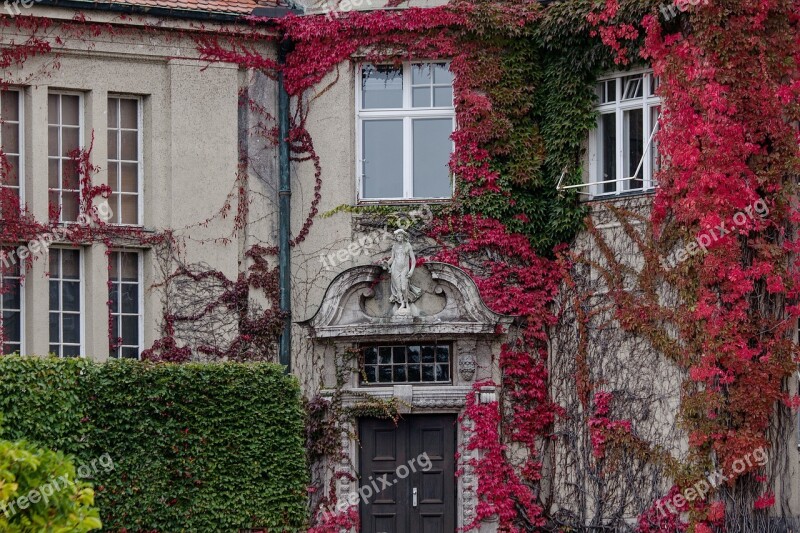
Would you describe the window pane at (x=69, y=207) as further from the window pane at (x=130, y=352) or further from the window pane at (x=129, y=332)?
the window pane at (x=130, y=352)

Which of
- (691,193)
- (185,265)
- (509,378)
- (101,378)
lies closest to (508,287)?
(509,378)

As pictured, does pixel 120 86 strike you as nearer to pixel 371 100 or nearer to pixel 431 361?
pixel 371 100

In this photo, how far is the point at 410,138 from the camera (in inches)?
812

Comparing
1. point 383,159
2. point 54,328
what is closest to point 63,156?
point 54,328

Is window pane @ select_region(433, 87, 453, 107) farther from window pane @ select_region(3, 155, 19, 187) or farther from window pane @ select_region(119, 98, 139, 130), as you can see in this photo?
window pane @ select_region(3, 155, 19, 187)

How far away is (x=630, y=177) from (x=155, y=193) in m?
6.45

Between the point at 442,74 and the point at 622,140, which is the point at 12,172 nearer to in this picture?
the point at 442,74

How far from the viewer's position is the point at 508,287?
20219 mm

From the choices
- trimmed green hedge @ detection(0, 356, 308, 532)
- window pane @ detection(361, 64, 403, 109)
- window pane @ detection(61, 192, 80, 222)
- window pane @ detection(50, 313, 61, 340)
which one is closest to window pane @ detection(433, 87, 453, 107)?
A: window pane @ detection(361, 64, 403, 109)

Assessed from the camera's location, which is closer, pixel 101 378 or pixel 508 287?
pixel 101 378

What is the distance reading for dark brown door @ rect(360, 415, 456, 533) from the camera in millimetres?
20141

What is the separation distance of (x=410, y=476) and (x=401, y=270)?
111 inches

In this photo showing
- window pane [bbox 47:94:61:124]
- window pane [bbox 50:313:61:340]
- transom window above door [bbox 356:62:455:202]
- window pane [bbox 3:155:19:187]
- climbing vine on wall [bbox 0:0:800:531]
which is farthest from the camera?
transom window above door [bbox 356:62:455:202]

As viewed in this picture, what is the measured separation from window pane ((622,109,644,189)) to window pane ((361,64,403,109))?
323cm
